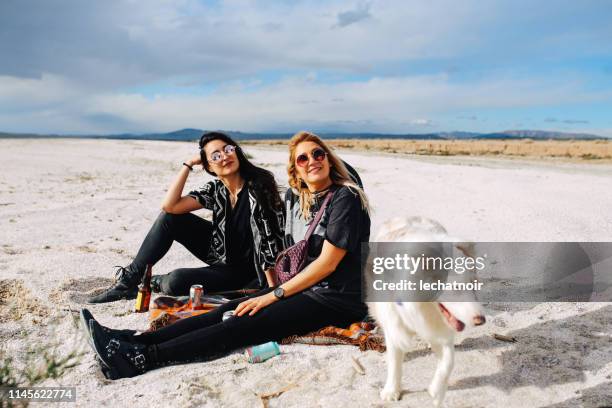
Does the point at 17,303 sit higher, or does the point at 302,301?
the point at 302,301

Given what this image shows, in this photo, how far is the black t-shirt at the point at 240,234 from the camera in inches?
197

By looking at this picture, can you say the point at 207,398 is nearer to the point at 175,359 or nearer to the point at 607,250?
the point at 175,359

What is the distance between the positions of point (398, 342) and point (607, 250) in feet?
16.6

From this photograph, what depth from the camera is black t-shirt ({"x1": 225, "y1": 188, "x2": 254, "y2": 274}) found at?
5.00 metres

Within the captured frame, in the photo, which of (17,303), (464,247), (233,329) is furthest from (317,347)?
(17,303)

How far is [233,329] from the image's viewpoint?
12.6 feet

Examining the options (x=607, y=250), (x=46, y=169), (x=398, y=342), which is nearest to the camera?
(x=398, y=342)

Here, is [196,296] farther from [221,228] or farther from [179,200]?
[179,200]

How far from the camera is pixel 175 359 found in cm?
379

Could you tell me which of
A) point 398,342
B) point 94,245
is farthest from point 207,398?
point 94,245

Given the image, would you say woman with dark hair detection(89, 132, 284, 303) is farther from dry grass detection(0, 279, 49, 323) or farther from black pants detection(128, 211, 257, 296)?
dry grass detection(0, 279, 49, 323)

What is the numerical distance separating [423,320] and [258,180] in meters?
2.56

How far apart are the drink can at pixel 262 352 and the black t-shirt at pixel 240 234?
4.64ft

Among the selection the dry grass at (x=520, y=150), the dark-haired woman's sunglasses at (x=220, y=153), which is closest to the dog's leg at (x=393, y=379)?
the dark-haired woman's sunglasses at (x=220, y=153)
